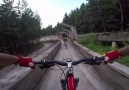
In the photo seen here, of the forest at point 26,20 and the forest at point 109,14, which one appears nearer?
the forest at point 26,20

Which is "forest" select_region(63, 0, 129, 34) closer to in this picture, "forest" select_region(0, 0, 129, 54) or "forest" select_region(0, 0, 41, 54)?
"forest" select_region(0, 0, 129, 54)

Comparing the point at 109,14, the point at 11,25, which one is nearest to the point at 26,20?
the point at 11,25

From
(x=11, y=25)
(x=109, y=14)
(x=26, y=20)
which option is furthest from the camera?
(x=109, y=14)

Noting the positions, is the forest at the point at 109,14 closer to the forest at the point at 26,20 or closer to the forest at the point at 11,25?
the forest at the point at 26,20

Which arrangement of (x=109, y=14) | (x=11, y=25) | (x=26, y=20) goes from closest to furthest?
(x=11, y=25) → (x=26, y=20) → (x=109, y=14)

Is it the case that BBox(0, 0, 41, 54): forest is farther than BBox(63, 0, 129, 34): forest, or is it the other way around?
BBox(63, 0, 129, 34): forest

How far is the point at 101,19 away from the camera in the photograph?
69.4 meters

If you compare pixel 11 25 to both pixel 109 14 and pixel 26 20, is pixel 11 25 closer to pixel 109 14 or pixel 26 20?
pixel 26 20

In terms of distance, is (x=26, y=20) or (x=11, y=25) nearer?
(x=11, y=25)

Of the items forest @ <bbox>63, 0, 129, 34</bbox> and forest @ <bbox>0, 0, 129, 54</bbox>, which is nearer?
forest @ <bbox>0, 0, 129, 54</bbox>

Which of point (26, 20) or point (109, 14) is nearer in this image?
point (26, 20)

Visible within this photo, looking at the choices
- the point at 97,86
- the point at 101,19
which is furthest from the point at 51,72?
the point at 101,19

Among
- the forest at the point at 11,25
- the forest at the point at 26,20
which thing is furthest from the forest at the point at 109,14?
the forest at the point at 11,25

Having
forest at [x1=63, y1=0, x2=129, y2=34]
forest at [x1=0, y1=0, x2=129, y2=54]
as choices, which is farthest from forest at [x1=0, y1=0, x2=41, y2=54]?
forest at [x1=63, y1=0, x2=129, y2=34]
